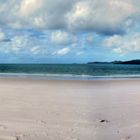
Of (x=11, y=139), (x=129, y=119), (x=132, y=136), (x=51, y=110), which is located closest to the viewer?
(x=11, y=139)

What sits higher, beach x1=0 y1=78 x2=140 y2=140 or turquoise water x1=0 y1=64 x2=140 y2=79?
turquoise water x1=0 y1=64 x2=140 y2=79

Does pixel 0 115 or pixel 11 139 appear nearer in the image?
pixel 11 139

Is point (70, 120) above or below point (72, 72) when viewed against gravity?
below

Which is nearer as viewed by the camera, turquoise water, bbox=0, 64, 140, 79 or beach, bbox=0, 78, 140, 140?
beach, bbox=0, 78, 140, 140

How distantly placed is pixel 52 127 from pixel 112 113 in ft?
8.54

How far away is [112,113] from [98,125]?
1.77 meters

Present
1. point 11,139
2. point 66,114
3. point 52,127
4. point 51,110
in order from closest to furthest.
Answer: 1. point 11,139
2. point 52,127
3. point 66,114
4. point 51,110

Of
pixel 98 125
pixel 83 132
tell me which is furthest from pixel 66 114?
pixel 83 132

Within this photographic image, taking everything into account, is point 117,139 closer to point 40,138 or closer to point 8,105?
point 40,138

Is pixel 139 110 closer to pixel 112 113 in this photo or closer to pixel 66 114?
pixel 112 113

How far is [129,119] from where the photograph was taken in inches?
344

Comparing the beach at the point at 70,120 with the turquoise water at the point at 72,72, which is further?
the turquoise water at the point at 72,72

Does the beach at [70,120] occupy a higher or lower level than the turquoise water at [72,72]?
lower

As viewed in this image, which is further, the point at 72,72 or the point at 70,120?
the point at 72,72
